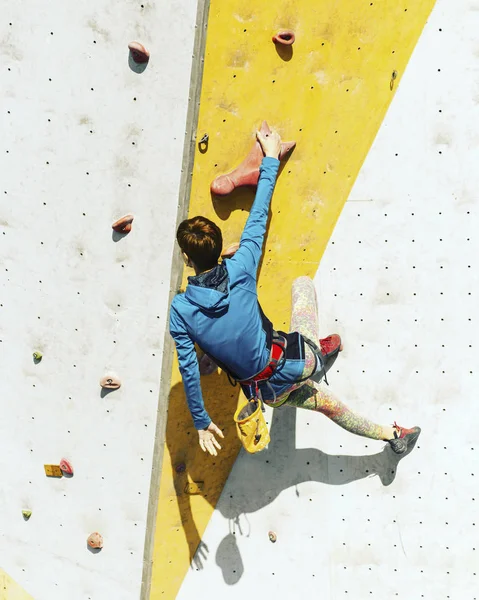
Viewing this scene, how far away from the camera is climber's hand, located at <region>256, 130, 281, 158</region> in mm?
2602

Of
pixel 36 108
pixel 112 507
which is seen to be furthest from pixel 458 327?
pixel 36 108

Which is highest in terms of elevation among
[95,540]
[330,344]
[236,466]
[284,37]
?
[284,37]

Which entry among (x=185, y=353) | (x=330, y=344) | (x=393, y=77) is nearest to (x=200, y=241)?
(x=185, y=353)

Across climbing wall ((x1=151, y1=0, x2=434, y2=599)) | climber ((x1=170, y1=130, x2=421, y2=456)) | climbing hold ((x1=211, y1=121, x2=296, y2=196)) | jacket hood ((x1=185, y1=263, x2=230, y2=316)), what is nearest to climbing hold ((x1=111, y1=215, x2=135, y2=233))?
climbing wall ((x1=151, y1=0, x2=434, y2=599))

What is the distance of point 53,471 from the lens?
10.4ft

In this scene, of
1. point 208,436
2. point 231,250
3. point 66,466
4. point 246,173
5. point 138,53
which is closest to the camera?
point 208,436

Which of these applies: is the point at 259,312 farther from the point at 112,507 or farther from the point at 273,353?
the point at 112,507

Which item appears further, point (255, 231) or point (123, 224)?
point (123, 224)

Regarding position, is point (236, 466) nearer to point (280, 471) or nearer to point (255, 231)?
point (280, 471)

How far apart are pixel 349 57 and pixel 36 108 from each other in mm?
1431

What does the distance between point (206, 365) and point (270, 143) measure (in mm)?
1104

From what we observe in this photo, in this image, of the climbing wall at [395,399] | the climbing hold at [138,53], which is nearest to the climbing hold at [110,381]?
the climbing wall at [395,399]

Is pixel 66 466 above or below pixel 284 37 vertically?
below

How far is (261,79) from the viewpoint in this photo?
267 centimetres
